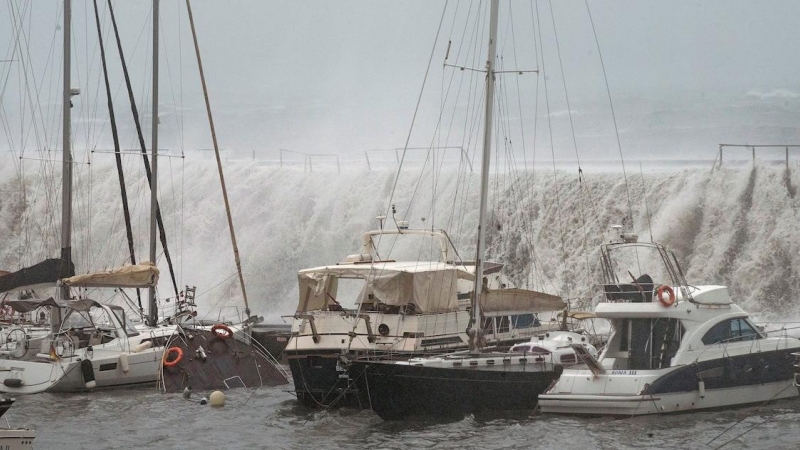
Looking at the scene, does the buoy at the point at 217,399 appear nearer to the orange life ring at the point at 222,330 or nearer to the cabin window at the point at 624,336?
the orange life ring at the point at 222,330

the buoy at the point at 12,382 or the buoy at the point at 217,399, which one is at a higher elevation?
the buoy at the point at 12,382

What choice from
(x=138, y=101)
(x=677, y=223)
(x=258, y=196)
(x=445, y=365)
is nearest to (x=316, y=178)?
(x=258, y=196)

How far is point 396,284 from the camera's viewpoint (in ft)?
92.0

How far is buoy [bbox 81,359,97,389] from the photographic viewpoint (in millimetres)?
29312

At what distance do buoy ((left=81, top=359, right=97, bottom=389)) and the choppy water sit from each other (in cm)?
174

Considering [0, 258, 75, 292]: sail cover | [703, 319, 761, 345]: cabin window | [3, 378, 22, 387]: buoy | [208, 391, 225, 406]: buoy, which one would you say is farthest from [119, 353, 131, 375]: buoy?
[703, 319, 761, 345]: cabin window

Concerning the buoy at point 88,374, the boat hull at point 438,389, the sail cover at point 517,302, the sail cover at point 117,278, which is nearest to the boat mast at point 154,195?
the sail cover at point 117,278

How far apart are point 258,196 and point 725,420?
3492cm

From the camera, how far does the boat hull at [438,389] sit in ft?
80.0

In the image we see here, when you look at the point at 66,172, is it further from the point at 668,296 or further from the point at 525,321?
the point at 668,296

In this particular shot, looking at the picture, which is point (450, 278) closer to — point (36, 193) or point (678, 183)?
Answer: point (678, 183)

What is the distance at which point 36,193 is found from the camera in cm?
6038

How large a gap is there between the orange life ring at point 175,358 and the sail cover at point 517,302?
22.8ft

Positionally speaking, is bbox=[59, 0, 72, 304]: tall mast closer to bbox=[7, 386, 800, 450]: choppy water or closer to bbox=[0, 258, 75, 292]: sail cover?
bbox=[0, 258, 75, 292]: sail cover
